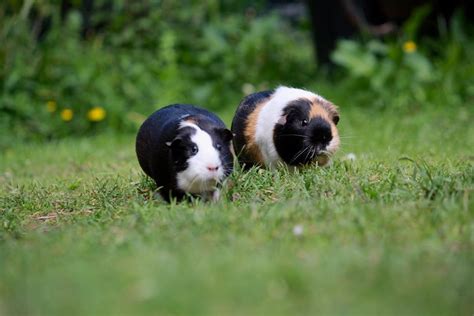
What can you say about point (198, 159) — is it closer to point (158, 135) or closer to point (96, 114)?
point (158, 135)

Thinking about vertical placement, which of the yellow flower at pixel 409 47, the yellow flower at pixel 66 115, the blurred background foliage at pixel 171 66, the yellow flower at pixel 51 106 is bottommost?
the yellow flower at pixel 66 115

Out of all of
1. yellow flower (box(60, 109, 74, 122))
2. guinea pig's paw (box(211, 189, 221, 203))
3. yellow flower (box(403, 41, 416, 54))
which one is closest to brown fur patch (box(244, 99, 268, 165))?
guinea pig's paw (box(211, 189, 221, 203))

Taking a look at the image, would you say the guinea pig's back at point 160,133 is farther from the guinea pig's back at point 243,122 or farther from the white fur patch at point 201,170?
the guinea pig's back at point 243,122

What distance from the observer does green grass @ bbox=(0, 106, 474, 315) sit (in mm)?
2867

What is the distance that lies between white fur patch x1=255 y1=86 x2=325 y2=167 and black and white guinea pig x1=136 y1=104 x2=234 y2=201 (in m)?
0.60

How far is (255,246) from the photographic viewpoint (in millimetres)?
3523

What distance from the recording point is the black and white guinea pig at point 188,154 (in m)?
4.67

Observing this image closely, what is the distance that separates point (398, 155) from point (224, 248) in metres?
3.60

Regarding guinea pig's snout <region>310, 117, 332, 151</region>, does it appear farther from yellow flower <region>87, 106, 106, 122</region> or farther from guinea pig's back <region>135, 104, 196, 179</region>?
yellow flower <region>87, 106, 106, 122</region>

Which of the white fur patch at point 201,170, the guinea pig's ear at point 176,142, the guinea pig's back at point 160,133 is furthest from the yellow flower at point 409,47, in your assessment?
the guinea pig's ear at point 176,142

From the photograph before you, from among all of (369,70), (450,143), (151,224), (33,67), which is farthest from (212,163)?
(33,67)

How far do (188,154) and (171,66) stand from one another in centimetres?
619

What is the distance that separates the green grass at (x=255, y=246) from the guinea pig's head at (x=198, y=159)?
178 millimetres

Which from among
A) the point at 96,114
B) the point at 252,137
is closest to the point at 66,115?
the point at 96,114
